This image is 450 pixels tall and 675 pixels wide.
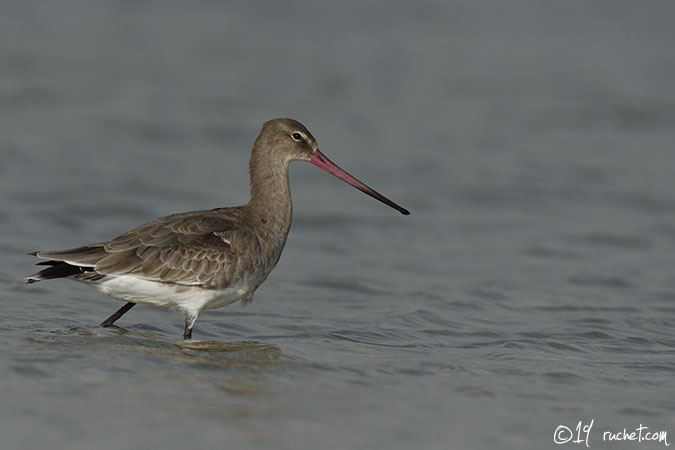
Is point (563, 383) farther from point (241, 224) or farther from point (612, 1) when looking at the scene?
point (612, 1)

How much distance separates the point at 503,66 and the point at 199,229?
12.5 metres

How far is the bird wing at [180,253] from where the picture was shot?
7.47 meters

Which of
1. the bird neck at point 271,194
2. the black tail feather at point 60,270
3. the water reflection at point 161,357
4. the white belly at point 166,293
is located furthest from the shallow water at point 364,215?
the bird neck at point 271,194

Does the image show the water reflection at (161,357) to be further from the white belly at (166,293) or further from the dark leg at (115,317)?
the white belly at (166,293)

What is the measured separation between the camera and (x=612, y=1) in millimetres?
Result: 22891

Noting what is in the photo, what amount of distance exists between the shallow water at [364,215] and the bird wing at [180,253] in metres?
0.51

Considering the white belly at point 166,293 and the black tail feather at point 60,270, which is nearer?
the black tail feather at point 60,270

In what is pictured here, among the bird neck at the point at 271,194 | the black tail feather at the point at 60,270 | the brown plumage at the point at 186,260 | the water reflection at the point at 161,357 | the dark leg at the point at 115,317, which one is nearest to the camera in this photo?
the water reflection at the point at 161,357

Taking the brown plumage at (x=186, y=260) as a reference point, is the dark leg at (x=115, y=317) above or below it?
below

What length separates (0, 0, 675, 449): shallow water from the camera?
6.37 meters

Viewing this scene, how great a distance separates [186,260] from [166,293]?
283 millimetres

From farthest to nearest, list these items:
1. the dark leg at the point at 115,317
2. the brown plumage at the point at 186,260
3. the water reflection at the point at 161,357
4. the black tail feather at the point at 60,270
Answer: the dark leg at the point at 115,317, the brown plumage at the point at 186,260, the black tail feather at the point at 60,270, the water reflection at the point at 161,357

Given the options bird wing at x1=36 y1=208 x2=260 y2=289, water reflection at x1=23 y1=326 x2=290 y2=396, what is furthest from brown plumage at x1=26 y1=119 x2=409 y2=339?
water reflection at x1=23 y1=326 x2=290 y2=396

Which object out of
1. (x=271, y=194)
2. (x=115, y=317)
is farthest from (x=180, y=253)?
(x=271, y=194)
